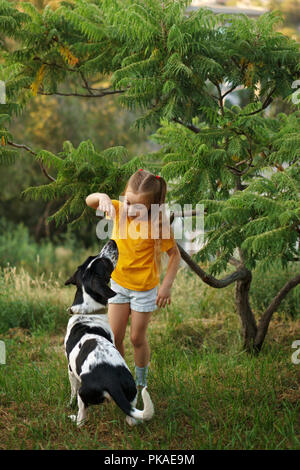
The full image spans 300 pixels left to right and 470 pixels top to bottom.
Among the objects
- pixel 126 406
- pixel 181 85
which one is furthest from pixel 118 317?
pixel 181 85

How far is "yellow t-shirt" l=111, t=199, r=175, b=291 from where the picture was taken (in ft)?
13.1

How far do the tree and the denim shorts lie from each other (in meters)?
0.54

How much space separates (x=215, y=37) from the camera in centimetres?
450

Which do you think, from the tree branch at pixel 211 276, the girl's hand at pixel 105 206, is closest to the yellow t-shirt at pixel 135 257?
the girl's hand at pixel 105 206

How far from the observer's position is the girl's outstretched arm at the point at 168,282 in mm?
3873

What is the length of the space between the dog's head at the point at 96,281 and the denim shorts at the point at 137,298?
0.84ft

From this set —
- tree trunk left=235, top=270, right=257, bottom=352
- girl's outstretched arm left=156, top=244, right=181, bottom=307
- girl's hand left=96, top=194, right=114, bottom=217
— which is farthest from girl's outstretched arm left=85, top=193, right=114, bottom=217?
tree trunk left=235, top=270, right=257, bottom=352

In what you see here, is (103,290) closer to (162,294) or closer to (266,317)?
(162,294)

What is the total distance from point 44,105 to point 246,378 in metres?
10.7

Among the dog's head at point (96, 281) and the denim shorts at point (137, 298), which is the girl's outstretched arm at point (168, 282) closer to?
the denim shorts at point (137, 298)

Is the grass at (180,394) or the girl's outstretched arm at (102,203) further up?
the girl's outstretched arm at (102,203)

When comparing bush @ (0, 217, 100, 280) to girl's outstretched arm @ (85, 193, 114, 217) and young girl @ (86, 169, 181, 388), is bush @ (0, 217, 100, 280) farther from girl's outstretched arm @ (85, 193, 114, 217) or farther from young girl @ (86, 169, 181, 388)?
girl's outstretched arm @ (85, 193, 114, 217)

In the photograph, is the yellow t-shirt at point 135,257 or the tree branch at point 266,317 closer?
the yellow t-shirt at point 135,257

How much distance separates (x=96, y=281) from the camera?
12.2 ft
